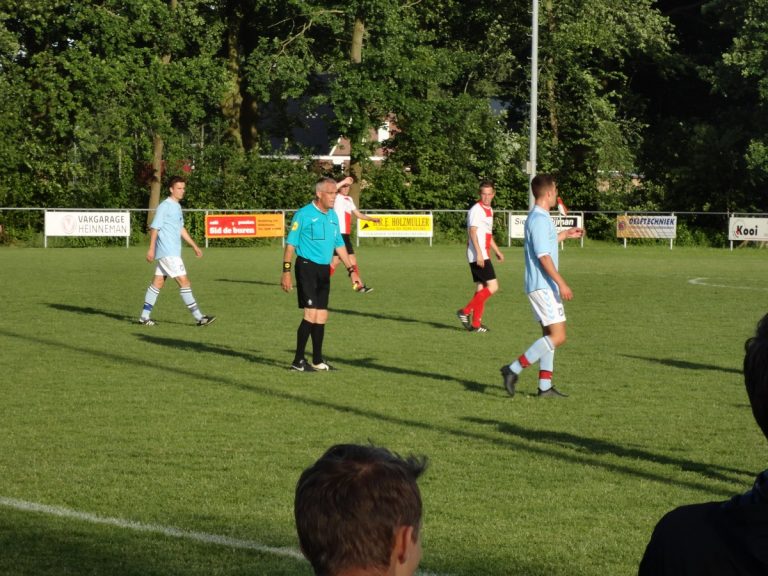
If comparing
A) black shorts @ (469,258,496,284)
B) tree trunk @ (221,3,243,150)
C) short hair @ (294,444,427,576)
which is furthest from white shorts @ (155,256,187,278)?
tree trunk @ (221,3,243,150)

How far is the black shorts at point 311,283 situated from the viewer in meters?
12.5

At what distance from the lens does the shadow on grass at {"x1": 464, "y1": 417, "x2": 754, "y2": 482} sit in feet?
25.8

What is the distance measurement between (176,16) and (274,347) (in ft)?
105

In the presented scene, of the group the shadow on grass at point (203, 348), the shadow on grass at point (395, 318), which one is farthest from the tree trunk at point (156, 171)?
the shadow on grass at point (203, 348)

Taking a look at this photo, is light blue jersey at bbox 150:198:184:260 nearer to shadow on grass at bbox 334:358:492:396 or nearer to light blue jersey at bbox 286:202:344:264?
shadow on grass at bbox 334:358:492:396

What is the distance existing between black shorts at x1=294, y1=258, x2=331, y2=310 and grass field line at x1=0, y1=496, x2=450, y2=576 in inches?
224

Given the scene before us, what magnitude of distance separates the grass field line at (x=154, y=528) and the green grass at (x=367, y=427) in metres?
0.06

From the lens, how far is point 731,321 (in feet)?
58.9

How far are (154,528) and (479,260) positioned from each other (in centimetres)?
1087

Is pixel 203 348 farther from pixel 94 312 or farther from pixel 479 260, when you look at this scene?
pixel 94 312

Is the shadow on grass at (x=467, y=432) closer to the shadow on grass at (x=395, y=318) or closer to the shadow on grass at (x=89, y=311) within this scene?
the shadow on grass at (x=395, y=318)

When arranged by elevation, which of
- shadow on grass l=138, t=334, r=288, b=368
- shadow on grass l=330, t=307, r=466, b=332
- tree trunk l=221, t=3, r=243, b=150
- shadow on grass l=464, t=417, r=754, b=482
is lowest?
shadow on grass l=138, t=334, r=288, b=368

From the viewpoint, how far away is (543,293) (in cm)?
1090

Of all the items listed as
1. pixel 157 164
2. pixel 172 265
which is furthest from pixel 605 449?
pixel 157 164
